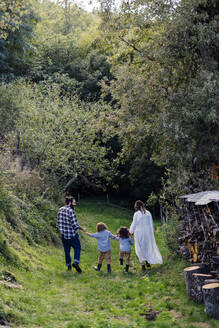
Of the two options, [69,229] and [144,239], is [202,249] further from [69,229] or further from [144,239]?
[69,229]

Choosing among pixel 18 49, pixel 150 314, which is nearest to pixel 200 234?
pixel 150 314

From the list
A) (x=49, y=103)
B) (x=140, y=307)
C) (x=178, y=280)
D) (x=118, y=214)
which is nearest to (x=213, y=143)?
(x=178, y=280)

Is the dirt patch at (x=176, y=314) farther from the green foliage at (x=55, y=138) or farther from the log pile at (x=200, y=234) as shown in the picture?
the green foliage at (x=55, y=138)

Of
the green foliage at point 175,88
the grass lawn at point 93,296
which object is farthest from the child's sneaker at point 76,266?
the green foliage at point 175,88

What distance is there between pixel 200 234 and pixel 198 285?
2.72 meters

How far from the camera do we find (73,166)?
23.0 m

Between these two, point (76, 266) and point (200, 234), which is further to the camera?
Result: point (76, 266)

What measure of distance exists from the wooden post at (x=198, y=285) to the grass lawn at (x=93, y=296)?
0.18 meters

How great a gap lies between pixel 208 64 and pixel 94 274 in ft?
25.6

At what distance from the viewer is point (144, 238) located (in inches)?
453

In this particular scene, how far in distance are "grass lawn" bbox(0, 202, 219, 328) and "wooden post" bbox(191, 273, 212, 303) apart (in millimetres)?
179

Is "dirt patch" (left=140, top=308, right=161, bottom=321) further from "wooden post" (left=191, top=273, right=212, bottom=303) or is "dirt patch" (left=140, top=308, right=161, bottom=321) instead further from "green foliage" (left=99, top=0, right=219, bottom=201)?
"green foliage" (left=99, top=0, right=219, bottom=201)

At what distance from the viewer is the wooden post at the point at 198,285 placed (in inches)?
293

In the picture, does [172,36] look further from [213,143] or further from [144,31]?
[213,143]
